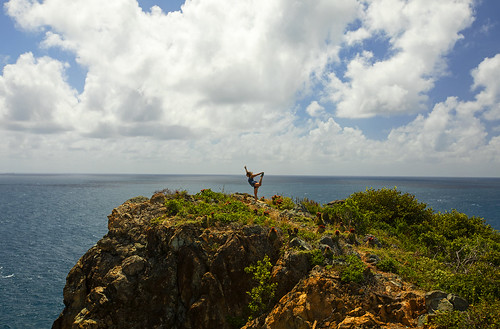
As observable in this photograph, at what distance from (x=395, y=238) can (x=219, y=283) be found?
16.3m

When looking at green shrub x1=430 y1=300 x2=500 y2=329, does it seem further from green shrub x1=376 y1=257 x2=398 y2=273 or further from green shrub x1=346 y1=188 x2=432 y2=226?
green shrub x1=346 y1=188 x2=432 y2=226

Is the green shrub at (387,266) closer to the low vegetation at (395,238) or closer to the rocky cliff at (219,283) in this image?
the low vegetation at (395,238)

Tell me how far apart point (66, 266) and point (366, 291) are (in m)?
45.5

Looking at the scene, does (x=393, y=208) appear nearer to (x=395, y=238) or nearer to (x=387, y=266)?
(x=395, y=238)

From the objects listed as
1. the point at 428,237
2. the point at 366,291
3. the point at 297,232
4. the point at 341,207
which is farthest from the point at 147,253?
Answer: the point at 428,237

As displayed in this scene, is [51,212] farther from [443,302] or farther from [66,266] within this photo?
[443,302]

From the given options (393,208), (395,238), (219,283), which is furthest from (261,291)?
(393,208)

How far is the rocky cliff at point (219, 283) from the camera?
46.5 ft

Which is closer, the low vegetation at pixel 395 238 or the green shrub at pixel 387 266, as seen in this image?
the low vegetation at pixel 395 238

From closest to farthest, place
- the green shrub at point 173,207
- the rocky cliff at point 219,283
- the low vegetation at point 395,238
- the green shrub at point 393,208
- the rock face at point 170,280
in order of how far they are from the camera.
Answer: the low vegetation at point 395,238, the rocky cliff at point 219,283, the rock face at point 170,280, the green shrub at point 173,207, the green shrub at point 393,208

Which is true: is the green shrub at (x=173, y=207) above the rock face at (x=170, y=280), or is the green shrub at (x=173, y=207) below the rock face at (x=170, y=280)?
above

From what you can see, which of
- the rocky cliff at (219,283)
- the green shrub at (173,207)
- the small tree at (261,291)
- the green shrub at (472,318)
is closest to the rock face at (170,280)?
the rocky cliff at (219,283)

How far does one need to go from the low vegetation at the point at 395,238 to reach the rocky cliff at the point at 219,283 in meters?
0.50

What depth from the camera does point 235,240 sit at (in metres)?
18.7
